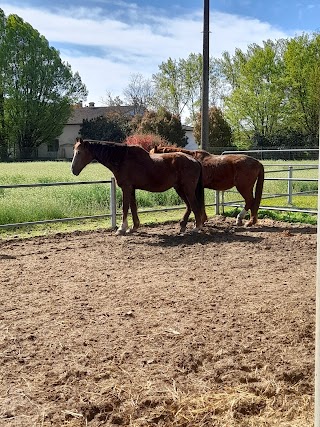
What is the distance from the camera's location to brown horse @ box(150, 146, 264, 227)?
7996mm

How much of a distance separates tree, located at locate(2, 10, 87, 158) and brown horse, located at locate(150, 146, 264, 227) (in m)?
33.7

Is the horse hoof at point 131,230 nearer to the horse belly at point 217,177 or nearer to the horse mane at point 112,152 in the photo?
the horse mane at point 112,152

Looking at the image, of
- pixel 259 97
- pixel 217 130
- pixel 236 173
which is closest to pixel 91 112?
pixel 217 130

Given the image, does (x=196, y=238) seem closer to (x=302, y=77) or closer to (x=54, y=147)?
(x=302, y=77)

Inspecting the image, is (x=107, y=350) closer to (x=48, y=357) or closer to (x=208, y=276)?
(x=48, y=357)

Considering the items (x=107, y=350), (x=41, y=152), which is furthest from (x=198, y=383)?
(x=41, y=152)

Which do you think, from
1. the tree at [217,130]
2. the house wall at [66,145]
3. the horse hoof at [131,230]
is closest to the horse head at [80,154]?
the horse hoof at [131,230]

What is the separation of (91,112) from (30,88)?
1263cm

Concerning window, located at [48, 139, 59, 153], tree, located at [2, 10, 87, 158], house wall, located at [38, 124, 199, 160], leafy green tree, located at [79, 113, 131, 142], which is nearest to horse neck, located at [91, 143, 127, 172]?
leafy green tree, located at [79, 113, 131, 142]

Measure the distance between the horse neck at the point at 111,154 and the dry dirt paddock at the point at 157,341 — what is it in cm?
214

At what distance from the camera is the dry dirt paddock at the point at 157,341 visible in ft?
7.38

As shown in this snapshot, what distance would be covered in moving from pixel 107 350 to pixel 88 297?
1207 mm

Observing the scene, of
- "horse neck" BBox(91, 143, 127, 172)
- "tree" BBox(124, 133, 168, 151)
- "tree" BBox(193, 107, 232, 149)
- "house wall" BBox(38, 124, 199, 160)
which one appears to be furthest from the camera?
"house wall" BBox(38, 124, 199, 160)

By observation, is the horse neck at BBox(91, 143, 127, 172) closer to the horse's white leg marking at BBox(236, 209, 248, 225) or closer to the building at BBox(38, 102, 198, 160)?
the horse's white leg marking at BBox(236, 209, 248, 225)
